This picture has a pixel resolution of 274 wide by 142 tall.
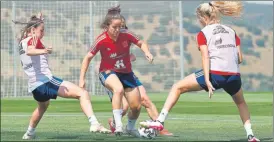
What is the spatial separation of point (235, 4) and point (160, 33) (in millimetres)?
27411

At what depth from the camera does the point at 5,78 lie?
3731cm

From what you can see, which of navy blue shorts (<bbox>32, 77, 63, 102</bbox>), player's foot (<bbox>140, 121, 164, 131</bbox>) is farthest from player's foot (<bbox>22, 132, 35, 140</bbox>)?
player's foot (<bbox>140, 121, 164, 131</bbox>)

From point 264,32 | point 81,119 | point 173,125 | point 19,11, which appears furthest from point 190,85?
point 264,32

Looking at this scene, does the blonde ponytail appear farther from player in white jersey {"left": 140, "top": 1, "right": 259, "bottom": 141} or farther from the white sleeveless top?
the white sleeveless top

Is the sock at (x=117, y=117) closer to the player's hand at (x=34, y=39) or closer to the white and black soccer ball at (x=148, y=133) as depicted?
the white and black soccer ball at (x=148, y=133)

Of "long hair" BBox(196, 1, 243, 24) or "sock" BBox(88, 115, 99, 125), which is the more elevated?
"long hair" BBox(196, 1, 243, 24)

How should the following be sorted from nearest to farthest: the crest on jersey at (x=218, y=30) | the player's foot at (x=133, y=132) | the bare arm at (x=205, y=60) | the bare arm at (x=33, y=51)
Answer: the bare arm at (x=205, y=60)
the crest on jersey at (x=218, y=30)
the bare arm at (x=33, y=51)
the player's foot at (x=133, y=132)

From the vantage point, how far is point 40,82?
37.4ft

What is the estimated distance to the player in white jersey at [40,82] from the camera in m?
11.2

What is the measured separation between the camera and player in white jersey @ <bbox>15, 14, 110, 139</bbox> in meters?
11.2

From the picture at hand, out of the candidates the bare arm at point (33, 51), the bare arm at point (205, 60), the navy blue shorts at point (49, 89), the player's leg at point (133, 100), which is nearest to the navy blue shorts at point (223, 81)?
the bare arm at point (205, 60)

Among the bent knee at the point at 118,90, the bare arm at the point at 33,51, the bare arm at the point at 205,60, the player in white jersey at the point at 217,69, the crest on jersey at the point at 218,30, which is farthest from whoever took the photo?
the bent knee at the point at 118,90

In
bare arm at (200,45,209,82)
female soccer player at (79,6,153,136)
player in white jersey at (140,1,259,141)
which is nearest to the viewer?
bare arm at (200,45,209,82)

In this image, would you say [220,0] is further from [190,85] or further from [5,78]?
[5,78]
